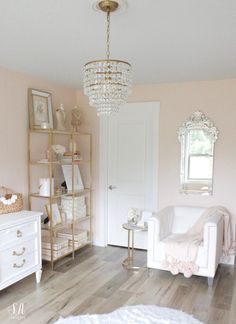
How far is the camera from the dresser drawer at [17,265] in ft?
9.46

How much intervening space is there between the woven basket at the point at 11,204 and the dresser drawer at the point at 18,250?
15.1 inches

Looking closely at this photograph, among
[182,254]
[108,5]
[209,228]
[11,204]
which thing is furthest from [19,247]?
[108,5]

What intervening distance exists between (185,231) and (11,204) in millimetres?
2124

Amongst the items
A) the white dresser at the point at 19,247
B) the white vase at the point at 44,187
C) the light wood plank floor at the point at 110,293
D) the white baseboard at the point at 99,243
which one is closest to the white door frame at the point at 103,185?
the white baseboard at the point at 99,243

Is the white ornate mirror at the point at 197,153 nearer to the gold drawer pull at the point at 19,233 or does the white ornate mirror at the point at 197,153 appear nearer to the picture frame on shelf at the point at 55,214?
the picture frame on shelf at the point at 55,214

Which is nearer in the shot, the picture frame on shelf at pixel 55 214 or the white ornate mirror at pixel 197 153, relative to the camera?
Result: the picture frame on shelf at pixel 55 214

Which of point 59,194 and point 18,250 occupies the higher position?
point 59,194

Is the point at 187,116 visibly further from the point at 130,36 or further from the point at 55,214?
the point at 55,214

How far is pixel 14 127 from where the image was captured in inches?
139

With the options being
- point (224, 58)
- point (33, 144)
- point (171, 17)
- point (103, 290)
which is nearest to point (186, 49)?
point (224, 58)

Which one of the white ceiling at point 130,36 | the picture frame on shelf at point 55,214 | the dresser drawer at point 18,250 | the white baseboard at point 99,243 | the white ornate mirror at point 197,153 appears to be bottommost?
the white baseboard at point 99,243

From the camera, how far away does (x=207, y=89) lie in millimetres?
3904

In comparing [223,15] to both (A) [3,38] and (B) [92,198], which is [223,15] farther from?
(B) [92,198]

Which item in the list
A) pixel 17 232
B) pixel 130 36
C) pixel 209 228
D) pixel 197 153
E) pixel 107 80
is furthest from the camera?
pixel 197 153
